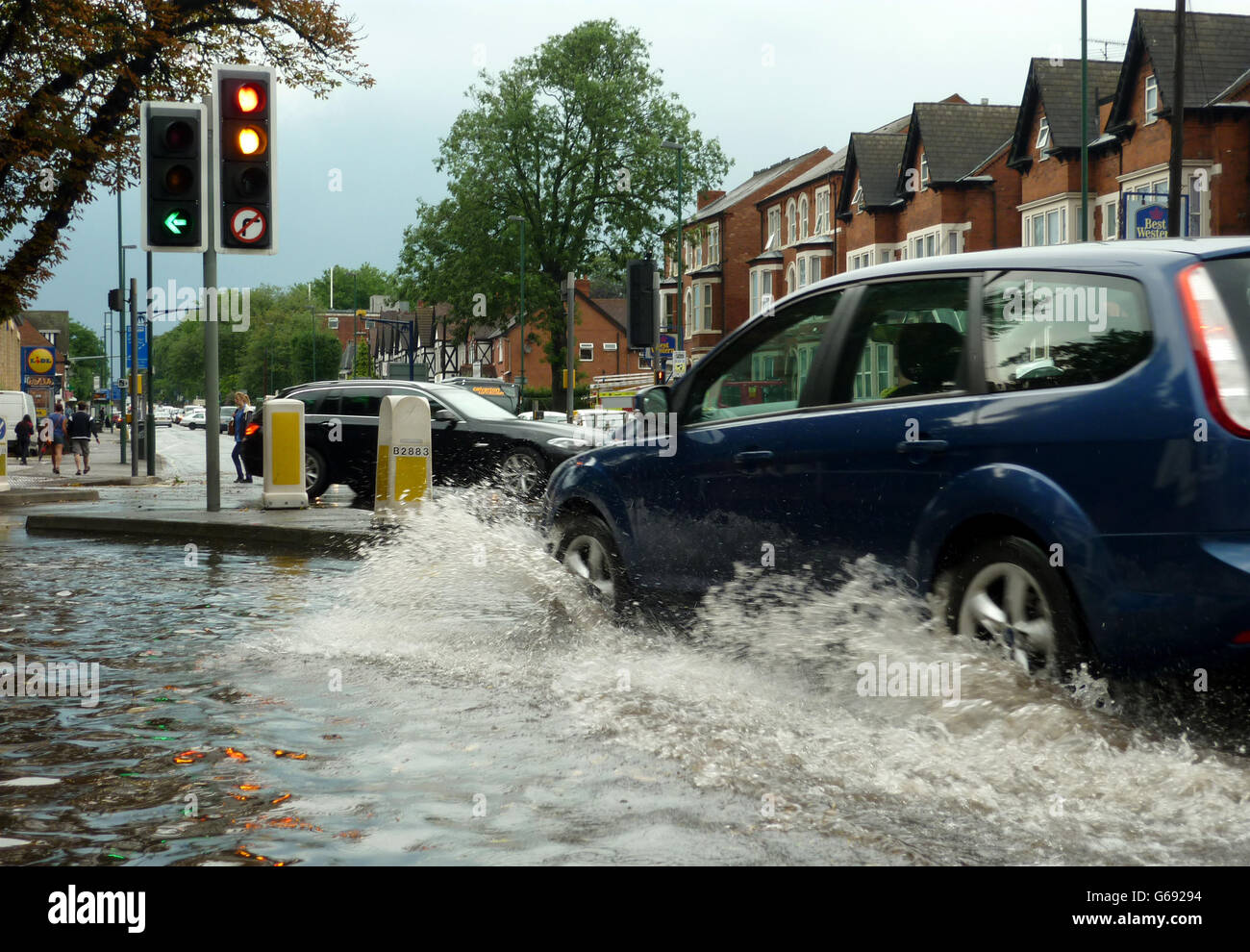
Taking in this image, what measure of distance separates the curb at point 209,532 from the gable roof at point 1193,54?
31.4m

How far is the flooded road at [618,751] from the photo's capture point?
13.2ft

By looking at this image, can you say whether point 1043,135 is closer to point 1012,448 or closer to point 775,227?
point 775,227

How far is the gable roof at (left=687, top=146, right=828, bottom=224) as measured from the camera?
78.3 metres

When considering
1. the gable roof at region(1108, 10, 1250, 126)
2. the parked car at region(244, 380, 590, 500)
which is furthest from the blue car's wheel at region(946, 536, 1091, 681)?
the gable roof at region(1108, 10, 1250, 126)

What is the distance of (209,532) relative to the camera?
14227 mm

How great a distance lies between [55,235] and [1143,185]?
1113 inches

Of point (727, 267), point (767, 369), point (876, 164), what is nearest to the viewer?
Result: point (767, 369)

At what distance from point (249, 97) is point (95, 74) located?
9.97 m

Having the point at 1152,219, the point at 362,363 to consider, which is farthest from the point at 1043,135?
the point at 362,363

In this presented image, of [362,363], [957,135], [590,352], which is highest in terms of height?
[957,135]

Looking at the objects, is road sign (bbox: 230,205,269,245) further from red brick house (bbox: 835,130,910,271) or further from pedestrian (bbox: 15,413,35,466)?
red brick house (bbox: 835,130,910,271)

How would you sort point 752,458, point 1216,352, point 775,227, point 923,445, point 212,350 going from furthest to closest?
1. point 775,227
2. point 212,350
3. point 752,458
4. point 923,445
5. point 1216,352
